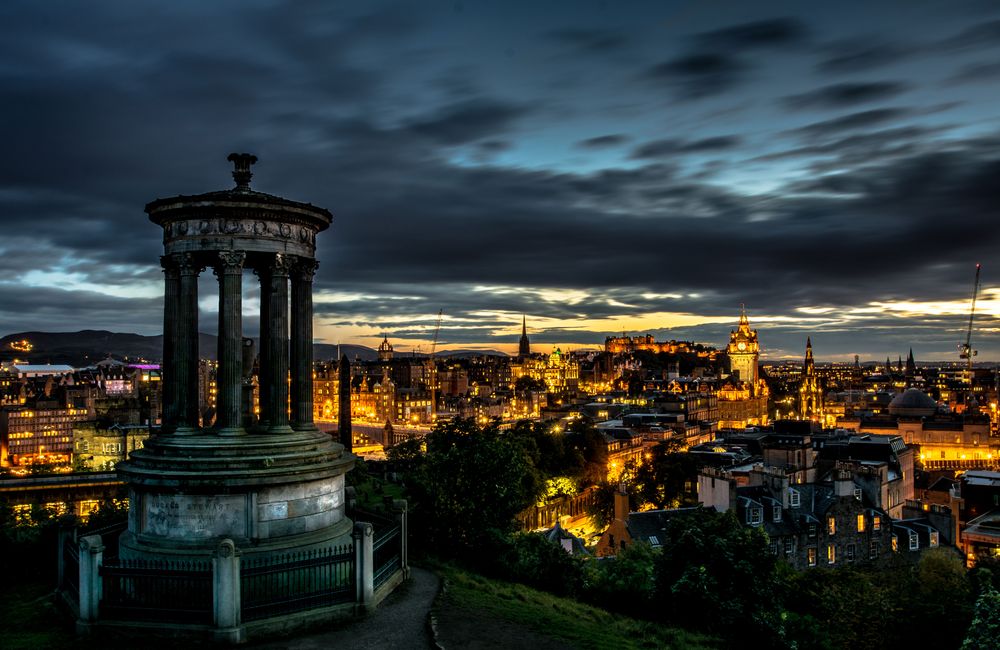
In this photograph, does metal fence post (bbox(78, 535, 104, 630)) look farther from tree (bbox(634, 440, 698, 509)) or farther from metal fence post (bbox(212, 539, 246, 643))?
tree (bbox(634, 440, 698, 509))

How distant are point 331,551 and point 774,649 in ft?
38.5

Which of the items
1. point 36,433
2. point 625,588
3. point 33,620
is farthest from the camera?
point 36,433

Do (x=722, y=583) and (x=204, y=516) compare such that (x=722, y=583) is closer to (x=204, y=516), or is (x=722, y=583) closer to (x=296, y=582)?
(x=296, y=582)

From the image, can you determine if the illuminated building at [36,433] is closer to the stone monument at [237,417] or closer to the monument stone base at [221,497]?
the stone monument at [237,417]

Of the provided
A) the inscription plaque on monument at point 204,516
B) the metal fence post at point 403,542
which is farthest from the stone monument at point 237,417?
the metal fence post at point 403,542

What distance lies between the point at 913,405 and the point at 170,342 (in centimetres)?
15765

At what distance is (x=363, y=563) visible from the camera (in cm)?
1798

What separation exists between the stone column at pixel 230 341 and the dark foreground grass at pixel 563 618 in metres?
7.43

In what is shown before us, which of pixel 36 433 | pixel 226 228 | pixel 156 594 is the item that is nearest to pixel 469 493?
pixel 226 228

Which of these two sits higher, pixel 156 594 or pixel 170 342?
pixel 170 342

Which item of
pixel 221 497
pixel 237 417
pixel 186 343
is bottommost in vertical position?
pixel 221 497

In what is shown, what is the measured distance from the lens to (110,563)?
1822 centimetres

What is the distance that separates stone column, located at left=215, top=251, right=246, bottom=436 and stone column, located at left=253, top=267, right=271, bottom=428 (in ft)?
2.35

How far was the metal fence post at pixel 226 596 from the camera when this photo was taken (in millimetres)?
16031
